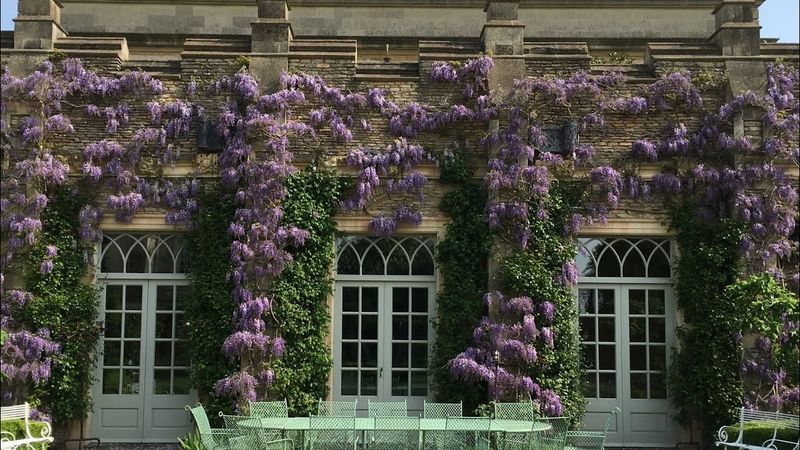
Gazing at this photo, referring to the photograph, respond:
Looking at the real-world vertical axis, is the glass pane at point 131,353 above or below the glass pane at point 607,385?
above

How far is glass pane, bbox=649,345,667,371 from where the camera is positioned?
38.5 ft

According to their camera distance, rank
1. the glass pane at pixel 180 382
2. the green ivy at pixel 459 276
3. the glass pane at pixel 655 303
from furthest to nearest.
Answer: the glass pane at pixel 655 303 → the glass pane at pixel 180 382 → the green ivy at pixel 459 276

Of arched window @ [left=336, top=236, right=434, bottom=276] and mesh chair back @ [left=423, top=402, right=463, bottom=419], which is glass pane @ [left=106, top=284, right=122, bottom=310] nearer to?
arched window @ [left=336, top=236, right=434, bottom=276]

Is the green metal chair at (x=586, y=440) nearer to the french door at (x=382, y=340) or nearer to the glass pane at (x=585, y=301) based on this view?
the glass pane at (x=585, y=301)

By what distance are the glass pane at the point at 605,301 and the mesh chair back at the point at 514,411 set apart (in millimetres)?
2070

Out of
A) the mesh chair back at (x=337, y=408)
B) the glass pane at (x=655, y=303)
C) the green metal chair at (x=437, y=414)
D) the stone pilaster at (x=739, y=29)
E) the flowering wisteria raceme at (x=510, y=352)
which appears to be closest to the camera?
the green metal chair at (x=437, y=414)

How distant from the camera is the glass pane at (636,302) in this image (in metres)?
11.9

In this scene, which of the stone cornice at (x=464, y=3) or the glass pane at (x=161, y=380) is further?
the stone cornice at (x=464, y=3)

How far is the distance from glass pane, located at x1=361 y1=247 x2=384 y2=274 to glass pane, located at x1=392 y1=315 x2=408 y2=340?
0.67 meters

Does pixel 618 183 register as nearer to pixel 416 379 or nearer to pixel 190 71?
pixel 416 379

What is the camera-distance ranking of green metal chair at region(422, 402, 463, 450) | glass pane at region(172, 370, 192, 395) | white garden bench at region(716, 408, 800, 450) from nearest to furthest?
green metal chair at region(422, 402, 463, 450)
white garden bench at region(716, 408, 800, 450)
glass pane at region(172, 370, 192, 395)

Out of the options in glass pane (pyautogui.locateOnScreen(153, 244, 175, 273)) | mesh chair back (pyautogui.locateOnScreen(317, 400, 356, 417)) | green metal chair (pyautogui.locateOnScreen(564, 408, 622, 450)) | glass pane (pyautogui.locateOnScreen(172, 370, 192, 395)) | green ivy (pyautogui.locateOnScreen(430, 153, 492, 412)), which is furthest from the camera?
glass pane (pyautogui.locateOnScreen(153, 244, 175, 273))

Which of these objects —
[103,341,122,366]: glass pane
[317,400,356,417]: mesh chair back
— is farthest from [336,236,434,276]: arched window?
[103,341,122,366]: glass pane

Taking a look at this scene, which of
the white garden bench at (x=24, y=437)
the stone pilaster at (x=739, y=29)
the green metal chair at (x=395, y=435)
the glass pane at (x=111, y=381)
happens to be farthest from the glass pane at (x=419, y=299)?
the stone pilaster at (x=739, y=29)
